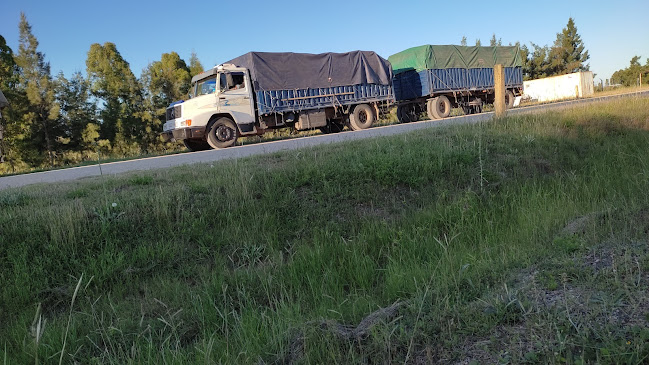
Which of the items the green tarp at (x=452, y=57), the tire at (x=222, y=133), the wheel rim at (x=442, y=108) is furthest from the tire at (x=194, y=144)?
the wheel rim at (x=442, y=108)

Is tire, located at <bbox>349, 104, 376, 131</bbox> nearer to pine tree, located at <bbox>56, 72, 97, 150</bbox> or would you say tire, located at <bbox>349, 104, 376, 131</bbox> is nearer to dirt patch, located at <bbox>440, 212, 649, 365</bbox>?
dirt patch, located at <bbox>440, 212, 649, 365</bbox>

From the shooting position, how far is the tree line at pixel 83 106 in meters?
23.9

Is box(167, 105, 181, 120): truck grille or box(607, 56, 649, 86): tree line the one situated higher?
box(607, 56, 649, 86): tree line

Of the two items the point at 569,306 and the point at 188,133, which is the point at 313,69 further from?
the point at 569,306

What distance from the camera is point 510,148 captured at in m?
7.22

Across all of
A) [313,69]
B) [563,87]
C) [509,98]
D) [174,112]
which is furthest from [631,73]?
[174,112]

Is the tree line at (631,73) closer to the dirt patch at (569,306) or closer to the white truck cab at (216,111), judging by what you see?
the white truck cab at (216,111)

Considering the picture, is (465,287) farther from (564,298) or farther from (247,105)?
(247,105)

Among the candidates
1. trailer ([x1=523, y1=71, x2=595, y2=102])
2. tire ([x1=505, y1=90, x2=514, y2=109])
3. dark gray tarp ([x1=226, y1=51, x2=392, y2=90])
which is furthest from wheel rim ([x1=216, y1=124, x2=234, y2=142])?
trailer ([x1=523, y1=71, x2=595, y2=102])

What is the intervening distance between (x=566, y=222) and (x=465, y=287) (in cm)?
193

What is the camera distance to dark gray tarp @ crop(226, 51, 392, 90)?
14.9m

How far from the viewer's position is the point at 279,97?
15242 mm

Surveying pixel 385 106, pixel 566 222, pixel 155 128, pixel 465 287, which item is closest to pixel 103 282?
pixel 465 287

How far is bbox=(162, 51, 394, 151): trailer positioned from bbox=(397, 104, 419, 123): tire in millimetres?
2992
